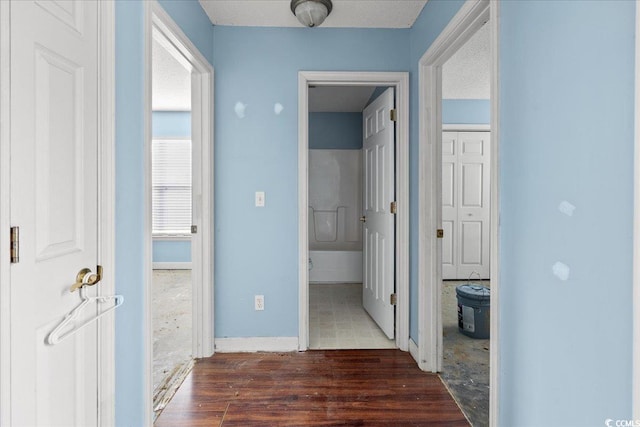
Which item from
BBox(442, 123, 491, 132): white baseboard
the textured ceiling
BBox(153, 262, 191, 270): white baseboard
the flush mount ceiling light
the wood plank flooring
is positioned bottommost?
the wood plank flooring

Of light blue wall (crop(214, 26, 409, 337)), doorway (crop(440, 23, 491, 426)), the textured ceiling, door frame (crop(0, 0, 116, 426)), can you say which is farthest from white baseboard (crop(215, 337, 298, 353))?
the textured ceiling

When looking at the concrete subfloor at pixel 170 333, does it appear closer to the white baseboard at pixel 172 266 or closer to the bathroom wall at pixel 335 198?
the white baseboard at pixel 172 266

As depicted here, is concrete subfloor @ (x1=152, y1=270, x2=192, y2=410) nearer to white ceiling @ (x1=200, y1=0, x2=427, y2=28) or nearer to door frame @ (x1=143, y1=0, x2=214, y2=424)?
door frame @ (x1=143, y1=0, x2=214, y2=424)

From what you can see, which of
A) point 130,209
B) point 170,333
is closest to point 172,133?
point 170,333

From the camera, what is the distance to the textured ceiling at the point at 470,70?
10.3 ft

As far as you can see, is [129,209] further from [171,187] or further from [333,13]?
[171,187]

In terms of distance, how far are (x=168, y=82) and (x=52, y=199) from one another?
374 centimetres

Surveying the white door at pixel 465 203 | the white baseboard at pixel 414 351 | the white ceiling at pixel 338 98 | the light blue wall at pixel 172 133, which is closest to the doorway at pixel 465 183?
the white door at pixel 465 203

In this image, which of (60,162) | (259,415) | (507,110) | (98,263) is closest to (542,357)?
(507,110)

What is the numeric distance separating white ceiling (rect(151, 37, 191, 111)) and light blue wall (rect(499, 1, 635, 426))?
275cm

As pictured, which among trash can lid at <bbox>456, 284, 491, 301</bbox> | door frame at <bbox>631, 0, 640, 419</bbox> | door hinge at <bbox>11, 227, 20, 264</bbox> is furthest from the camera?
trash can lid at <bbox>456, 284, 491, 301</bbox>

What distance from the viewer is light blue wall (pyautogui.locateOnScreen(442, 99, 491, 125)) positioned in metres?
5.04

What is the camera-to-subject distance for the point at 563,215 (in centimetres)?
114

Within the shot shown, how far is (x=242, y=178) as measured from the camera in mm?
2793
